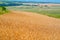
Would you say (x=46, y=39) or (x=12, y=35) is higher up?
(x=12, y=35)

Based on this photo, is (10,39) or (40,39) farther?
(40,39)

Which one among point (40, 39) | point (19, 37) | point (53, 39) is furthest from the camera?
point (53, 39)

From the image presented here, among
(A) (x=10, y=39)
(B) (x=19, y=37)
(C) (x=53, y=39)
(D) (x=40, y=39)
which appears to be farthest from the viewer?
(C) (x=53, y=39)

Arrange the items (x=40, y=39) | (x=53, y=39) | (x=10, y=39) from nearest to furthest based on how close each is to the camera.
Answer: (x=10, y=39)
(x=40, y=39)
(x=53, y=39)

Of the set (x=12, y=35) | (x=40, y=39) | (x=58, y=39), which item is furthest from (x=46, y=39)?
(x=12, y=35)

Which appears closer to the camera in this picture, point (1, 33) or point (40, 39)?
point (1, 33)

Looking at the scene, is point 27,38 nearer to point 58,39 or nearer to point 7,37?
point 7,37

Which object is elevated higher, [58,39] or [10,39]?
[10,39]

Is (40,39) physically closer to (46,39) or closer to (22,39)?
(46,39)

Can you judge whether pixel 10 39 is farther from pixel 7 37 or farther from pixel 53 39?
pixel 53 39
